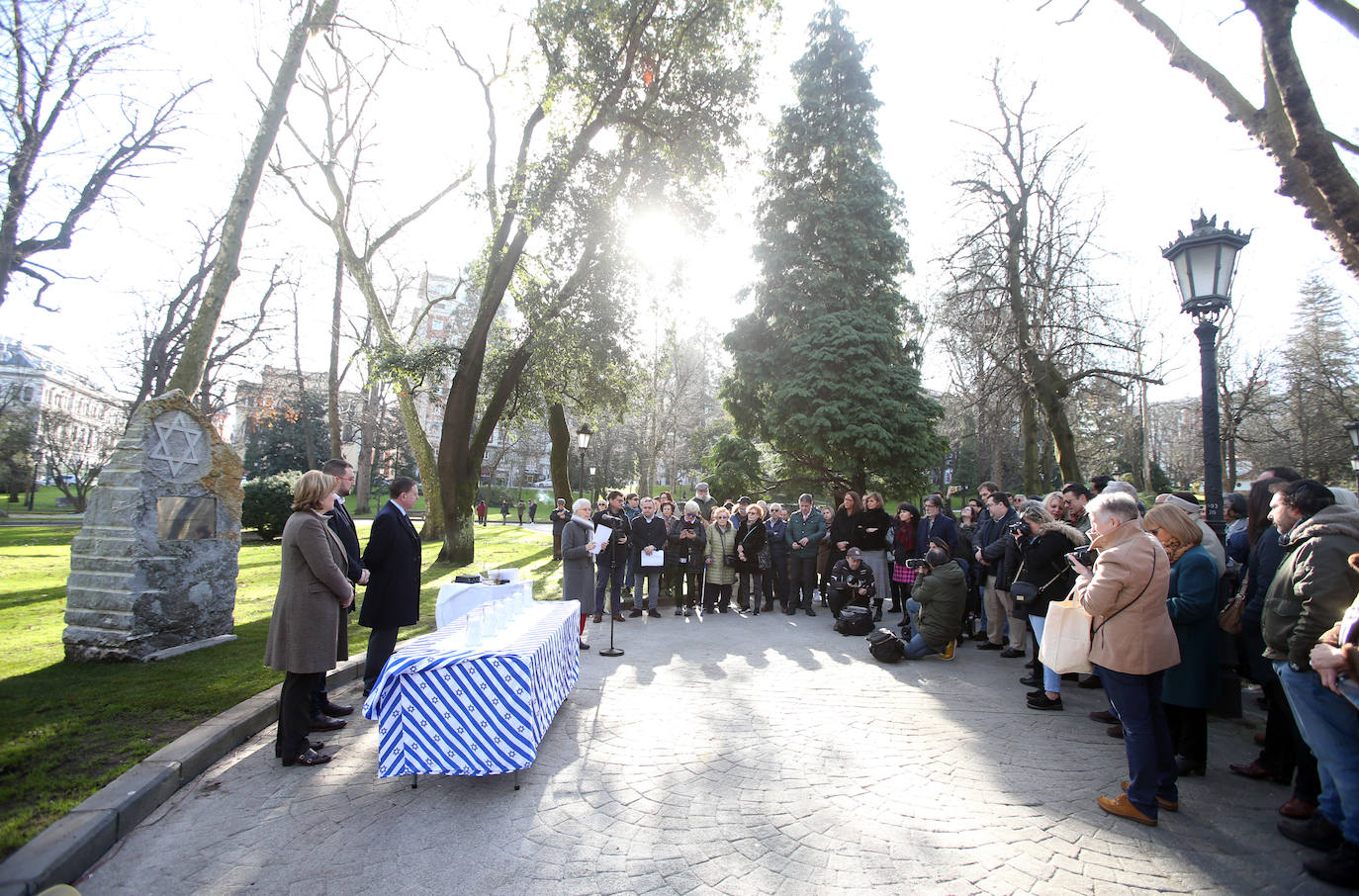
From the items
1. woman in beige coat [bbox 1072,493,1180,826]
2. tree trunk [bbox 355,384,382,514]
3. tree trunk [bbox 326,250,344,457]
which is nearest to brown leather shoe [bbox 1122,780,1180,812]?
woman in beige coat [bbox 1072,493,1180,826]

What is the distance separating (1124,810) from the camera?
382cm

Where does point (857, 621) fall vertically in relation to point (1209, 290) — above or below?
below

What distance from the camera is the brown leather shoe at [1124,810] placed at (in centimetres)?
377

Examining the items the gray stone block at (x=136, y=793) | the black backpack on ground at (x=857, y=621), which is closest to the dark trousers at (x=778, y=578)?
the black backpack on ground at (x=857, y=621)

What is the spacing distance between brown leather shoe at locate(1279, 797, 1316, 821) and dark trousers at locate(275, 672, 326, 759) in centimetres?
632

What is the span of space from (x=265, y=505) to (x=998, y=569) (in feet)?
64.5

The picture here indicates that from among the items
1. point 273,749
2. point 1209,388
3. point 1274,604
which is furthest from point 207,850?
point 1209,388

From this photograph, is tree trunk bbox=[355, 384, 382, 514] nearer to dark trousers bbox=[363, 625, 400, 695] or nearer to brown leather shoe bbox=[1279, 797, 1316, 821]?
dark trousers bbox=[363, 625, 400, 695]

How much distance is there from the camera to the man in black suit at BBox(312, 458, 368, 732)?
532cm

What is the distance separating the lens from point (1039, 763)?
4.70 metres

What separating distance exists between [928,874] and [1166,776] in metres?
1.89

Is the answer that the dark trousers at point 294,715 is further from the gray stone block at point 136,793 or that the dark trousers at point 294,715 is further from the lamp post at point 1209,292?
the lamp post at point 1209,292

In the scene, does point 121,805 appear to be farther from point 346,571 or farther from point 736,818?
point 736,818

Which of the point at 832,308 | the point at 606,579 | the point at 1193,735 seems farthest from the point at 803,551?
the point at 832,308
